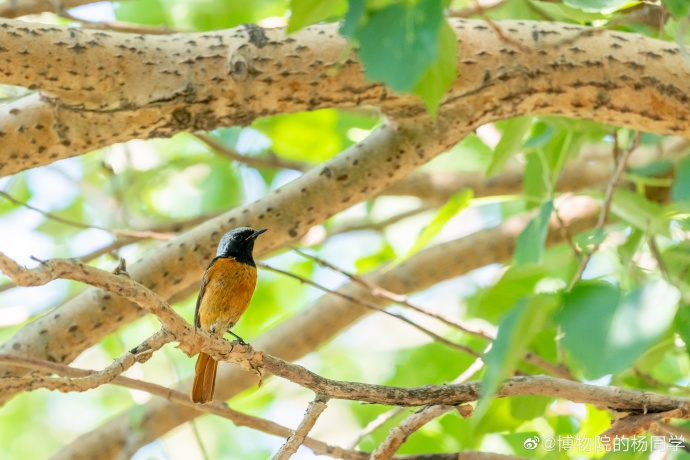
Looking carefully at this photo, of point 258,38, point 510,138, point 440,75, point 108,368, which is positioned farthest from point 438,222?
point 108,368

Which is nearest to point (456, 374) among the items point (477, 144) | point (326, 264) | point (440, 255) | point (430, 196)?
point (440, 255)

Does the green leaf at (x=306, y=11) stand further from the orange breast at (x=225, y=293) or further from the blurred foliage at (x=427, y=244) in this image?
the orange breast at (x=225, y=293)

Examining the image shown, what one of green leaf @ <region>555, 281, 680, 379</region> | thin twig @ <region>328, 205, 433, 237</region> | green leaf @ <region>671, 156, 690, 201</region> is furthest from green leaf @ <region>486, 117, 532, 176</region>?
thin twig @ <region>328, 205, 433, 237</region>

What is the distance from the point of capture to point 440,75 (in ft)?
6.18

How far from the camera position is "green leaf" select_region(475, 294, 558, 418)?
56.0 inches

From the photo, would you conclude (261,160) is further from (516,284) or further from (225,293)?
(516,284)

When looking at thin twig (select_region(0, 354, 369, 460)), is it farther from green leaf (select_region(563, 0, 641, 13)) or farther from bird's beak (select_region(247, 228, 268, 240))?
green leaf (select_region(563, 0, 641, 13))

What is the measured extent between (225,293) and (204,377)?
55 centimetres

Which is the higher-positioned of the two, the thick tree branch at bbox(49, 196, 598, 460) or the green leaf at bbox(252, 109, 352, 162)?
the green leaf at bbox(252, 109, 352, 162)

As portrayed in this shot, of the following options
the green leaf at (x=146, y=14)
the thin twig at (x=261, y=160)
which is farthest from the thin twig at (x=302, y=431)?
the green leaf at (x=146, y=14)

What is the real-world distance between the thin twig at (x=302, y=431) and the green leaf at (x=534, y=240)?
1.22 meters

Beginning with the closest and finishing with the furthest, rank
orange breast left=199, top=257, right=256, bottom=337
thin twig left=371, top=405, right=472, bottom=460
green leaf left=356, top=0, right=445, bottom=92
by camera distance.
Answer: green leaf left=356, top=0, right=445, bottom=92 < thin twig left=371, top=405, right=472, bottom=460 < orange breast left=199, top=257, right=256, bottom=337

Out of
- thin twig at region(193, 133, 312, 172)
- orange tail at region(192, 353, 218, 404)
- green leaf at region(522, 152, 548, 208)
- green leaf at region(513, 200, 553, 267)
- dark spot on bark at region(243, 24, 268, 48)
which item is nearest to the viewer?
dark spot on bark at region(243, 24, 268, 48)

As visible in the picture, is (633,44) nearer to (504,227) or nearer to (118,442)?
(504,227)
